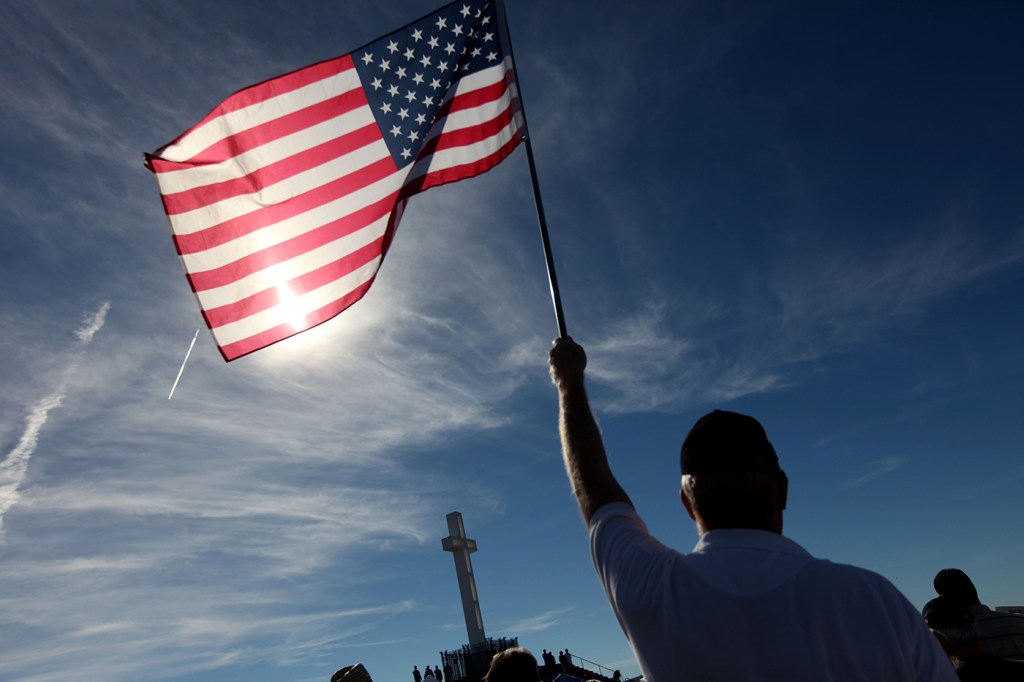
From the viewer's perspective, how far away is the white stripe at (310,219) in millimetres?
6230

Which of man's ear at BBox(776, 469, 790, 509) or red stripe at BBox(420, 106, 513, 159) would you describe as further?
red stripe at BBox(420, 106, 513, 159)

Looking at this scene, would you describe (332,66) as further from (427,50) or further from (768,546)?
(768,546)

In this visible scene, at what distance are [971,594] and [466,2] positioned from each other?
19.1ft

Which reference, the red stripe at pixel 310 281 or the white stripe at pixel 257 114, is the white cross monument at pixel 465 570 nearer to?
the red stripe at pixel 310 281

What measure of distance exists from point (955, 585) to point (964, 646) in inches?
16.6

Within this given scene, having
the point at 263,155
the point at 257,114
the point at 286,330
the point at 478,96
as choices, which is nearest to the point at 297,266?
the point at 286,330

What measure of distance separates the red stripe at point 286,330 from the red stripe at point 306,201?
868mm

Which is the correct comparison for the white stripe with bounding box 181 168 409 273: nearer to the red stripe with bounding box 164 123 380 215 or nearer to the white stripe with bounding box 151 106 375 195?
the red stripe with bounding box 164 123 380 215

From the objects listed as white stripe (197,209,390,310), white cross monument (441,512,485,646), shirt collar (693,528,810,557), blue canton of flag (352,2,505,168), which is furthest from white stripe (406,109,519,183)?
white cross monument (441,512,485,646)

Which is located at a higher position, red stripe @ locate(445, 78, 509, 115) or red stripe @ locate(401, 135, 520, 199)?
red stripe @ locate(445, 78, 509, 115)

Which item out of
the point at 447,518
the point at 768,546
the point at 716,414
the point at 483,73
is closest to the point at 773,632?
the point at 768,546

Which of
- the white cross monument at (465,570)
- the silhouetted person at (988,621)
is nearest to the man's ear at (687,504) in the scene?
the silhouetted person at (988,621)

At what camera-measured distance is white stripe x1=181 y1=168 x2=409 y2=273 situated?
623 centimetres

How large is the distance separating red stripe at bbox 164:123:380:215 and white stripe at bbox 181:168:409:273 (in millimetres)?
373
